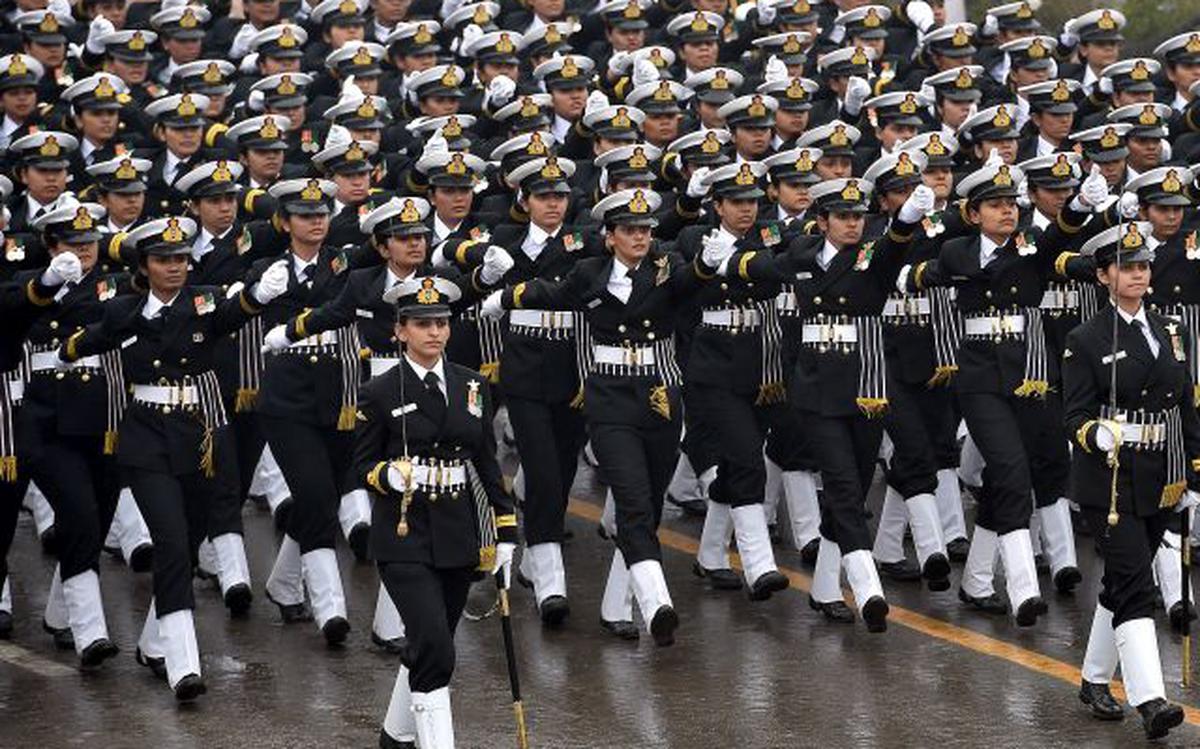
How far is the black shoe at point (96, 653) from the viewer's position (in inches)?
591

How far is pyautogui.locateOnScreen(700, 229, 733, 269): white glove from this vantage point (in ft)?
49.3

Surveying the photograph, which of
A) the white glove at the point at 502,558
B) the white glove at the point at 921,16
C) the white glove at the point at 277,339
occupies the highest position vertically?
the white glove at the point at 921,16

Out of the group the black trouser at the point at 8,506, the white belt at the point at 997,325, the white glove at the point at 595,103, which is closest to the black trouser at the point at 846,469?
the white belt at the point at 997,325

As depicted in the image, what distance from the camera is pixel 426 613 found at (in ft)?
42.3

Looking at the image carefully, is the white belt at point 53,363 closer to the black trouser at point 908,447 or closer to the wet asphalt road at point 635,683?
the wet asphalt road at point 635,683

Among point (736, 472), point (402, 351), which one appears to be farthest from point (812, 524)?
point (402, 351)

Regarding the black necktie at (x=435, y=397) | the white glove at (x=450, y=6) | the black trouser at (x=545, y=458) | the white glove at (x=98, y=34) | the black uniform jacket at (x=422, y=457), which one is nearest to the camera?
the black uniform jacket at (x=422, y=457)

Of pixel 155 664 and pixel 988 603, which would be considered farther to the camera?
pixel 988 603

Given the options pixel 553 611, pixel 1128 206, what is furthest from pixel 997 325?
pixel 553 611

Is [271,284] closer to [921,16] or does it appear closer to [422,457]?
[422,457]

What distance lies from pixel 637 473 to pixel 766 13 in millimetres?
7332

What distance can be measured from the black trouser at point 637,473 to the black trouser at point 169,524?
2.13m

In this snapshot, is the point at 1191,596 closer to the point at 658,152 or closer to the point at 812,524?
the point at 812,524

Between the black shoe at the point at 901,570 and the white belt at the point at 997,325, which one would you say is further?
the black shoe at the point at 901,570
